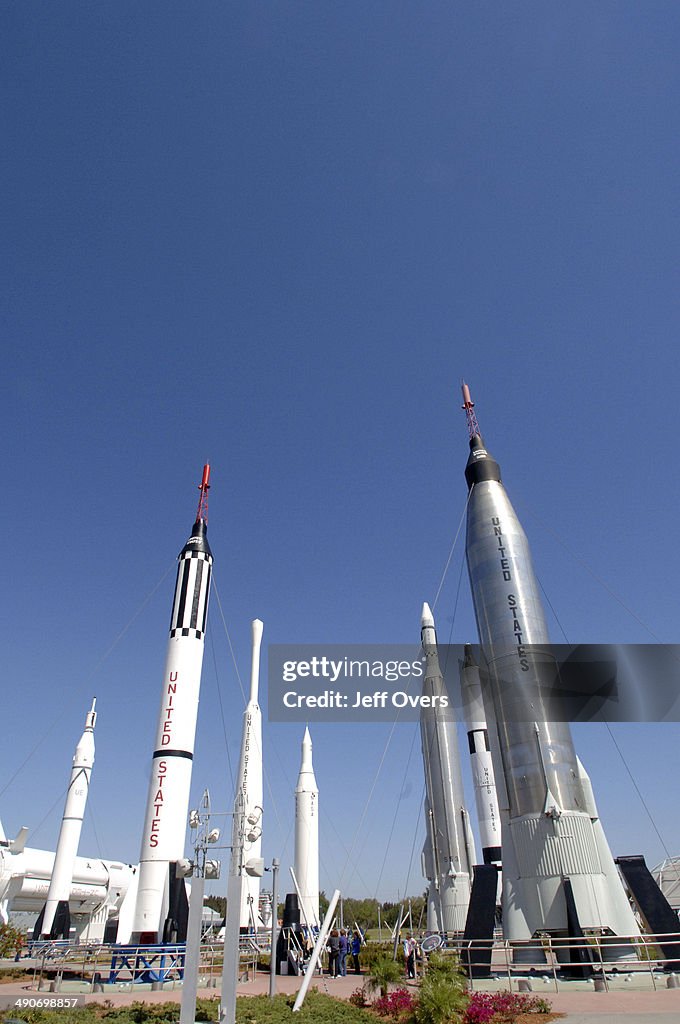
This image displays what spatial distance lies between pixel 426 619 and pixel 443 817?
1033 centimetres

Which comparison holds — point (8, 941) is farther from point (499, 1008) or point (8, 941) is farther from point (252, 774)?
point (499, 1008)

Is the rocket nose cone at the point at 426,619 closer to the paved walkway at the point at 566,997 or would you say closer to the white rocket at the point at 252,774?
the white rocket at the point at 252,774

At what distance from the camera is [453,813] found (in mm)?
27688

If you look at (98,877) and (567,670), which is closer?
(567,670)

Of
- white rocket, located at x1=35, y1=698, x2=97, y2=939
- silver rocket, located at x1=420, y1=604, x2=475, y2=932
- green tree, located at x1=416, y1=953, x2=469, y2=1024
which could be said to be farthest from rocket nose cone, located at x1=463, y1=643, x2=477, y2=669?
green tree, located at x1=416, y1=953, x2=469, y2=1024

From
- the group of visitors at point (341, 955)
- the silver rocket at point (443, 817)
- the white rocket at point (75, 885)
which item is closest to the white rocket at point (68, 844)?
the white rocket at point (75, 885)

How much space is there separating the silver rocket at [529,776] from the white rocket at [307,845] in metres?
18.3

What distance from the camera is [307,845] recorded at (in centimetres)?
3391

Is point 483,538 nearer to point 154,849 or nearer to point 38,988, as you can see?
point 154,849

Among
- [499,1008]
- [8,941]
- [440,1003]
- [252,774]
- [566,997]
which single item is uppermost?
[252,774]

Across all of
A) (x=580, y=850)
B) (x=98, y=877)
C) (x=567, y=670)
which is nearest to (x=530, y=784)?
(x=580, y=850)

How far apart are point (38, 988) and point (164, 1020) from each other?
33.1 feet

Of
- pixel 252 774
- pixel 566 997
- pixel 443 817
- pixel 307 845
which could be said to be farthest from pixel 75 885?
pixel 566 997

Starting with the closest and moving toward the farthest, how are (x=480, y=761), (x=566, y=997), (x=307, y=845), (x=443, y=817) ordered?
(x=566, y=997) < (x=443, y=817) < (x=480, y=761) < (x=307, y=845)
